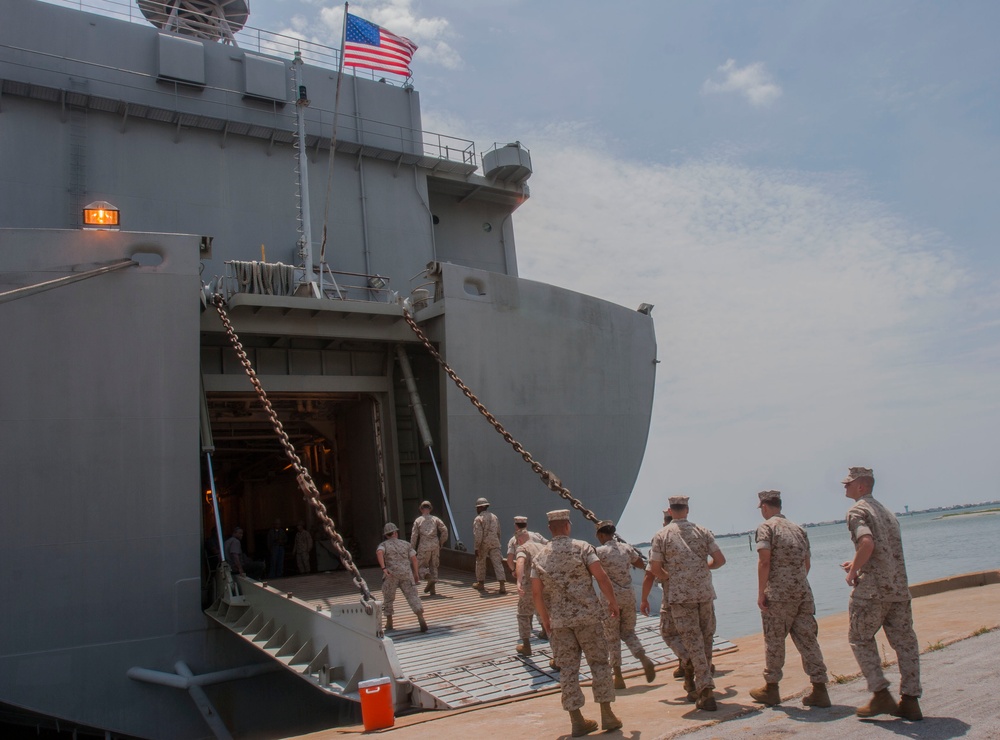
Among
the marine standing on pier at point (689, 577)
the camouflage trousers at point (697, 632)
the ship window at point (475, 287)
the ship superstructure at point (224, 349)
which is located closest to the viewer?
the camouflage trousers at point (697, 632)

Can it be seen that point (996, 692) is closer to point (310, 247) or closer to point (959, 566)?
point (310, 247)

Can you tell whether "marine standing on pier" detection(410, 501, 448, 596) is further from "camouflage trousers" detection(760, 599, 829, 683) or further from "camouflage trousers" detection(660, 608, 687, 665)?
"camouflage trousers" detection(760, 599, 829, 683)

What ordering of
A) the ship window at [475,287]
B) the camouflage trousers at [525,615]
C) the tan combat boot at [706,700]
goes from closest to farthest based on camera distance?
the tan combat boot at [706,700], the camouflage trousers at [525,615], the ship window at [475,287]

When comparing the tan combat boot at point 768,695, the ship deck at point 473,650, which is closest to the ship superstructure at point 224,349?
the ship deck at point 473,650

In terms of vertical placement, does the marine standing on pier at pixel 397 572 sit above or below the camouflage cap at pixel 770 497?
below

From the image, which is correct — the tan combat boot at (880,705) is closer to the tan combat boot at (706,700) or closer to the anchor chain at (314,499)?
the tan combat boot at (706,700)

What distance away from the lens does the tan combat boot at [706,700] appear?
4629 mm

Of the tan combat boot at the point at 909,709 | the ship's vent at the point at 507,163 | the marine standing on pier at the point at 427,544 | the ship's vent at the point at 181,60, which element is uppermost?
the ship's vent at the point at 181,60

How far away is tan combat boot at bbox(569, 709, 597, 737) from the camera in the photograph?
445 centimetres

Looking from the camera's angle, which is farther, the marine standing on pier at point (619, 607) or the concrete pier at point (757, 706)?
the marine standing on pier at point (619, 607)

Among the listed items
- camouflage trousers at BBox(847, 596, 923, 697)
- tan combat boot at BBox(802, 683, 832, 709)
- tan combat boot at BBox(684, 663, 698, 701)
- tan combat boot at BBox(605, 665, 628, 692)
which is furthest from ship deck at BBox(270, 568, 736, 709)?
camouflage trousers at BBox(847, 596, 923, 697)

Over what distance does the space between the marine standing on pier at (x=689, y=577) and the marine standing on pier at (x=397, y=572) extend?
2.99 m

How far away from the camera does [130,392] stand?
9.06 m

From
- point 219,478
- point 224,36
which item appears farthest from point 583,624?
point 219,478
